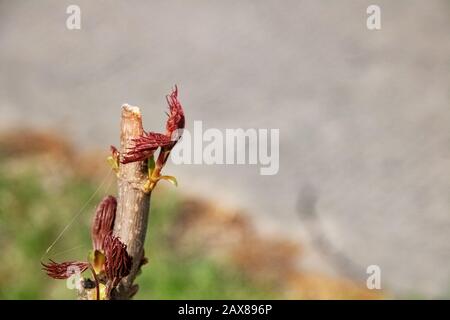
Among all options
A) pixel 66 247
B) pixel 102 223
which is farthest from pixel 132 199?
pixel 66 247

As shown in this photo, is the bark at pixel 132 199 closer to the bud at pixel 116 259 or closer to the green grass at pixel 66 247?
the bud at pixel 116 259

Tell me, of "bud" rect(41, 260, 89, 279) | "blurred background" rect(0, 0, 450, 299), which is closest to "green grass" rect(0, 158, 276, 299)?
"blurred background" rect(0, 0, 450, 299)

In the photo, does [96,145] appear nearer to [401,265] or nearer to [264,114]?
[264,114]

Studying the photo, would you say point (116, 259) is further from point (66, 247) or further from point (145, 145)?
point (66, 247)

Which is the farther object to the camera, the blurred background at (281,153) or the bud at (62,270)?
the blurred background at (281,153)

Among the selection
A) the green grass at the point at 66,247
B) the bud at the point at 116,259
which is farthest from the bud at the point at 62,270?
the green grass at the point at 66,247

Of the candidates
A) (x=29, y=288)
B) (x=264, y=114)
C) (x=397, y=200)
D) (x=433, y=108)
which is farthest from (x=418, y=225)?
(x=29, y=288)

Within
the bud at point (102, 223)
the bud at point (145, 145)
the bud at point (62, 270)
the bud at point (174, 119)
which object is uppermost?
the bud at point (174, 119)
